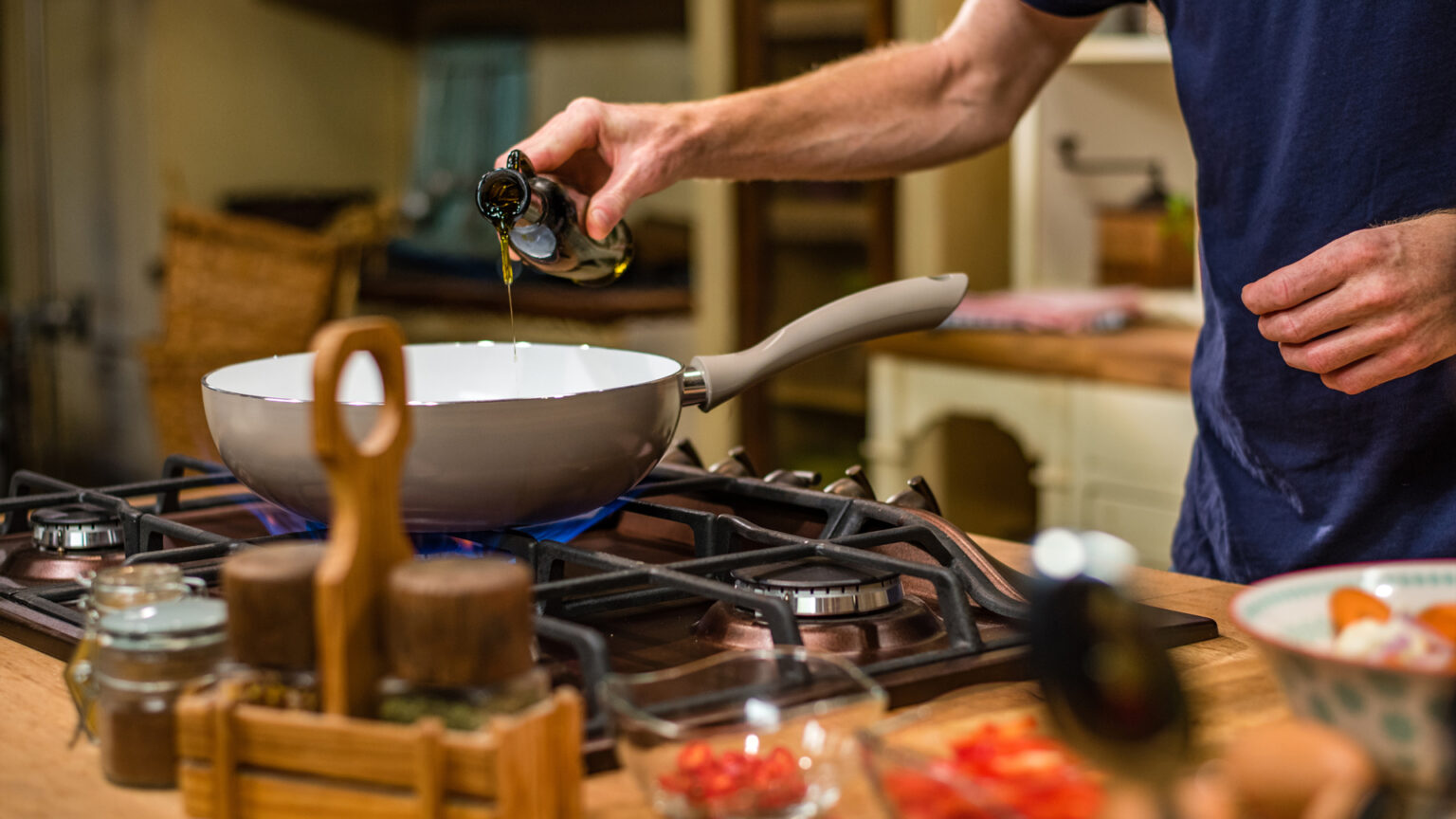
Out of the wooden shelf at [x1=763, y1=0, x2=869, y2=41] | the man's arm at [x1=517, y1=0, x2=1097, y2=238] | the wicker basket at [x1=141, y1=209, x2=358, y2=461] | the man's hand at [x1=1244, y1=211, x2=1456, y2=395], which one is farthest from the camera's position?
the wicker basket at [x1=141, y1=209, x2=358, y2=461]

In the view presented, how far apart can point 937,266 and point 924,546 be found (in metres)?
2.14

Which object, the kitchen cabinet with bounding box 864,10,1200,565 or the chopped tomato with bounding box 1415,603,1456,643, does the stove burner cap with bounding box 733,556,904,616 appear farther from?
the kitchen cabinet with bounding box 864,10,1200,565

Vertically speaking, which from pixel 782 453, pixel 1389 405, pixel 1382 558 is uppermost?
pixel 1389 405

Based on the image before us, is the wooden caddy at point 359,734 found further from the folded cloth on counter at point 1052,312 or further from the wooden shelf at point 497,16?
the wooden shelf at point 497,16

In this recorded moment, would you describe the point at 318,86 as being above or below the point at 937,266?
above

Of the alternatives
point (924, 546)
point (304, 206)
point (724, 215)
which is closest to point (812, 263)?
point (724, 215)

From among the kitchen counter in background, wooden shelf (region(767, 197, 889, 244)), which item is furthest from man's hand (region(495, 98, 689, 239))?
wooden shelf (region(767, 197, 889, 244))

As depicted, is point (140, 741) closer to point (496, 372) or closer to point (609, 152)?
point (496, 372)

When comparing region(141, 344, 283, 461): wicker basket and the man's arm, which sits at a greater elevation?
the man's arm

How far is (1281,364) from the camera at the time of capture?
115 centimetres

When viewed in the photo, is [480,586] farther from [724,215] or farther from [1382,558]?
[724,215]

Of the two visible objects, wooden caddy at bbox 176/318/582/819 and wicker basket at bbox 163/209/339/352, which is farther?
wicker basket at bbox 163/209/339/352

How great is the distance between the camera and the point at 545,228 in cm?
103

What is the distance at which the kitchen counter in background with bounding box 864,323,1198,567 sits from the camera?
2.31m
